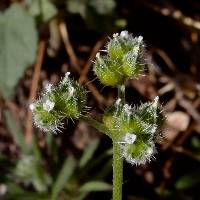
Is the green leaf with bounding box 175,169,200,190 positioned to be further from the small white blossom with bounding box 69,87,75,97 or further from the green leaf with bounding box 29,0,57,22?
the small white blossom with bounding box 69,87,75,97

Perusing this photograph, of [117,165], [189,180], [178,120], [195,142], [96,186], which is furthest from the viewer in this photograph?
[178,120]

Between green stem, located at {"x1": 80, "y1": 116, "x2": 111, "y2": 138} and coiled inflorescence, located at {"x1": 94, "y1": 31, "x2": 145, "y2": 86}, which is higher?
coiled inflorescence, located at {"x1": 94, "y1": 31, "x2": 145, "y2": 86}

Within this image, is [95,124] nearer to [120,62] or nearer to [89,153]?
[120,62]

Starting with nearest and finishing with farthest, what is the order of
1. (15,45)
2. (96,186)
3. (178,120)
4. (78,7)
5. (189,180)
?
(96,186)
(15,45)
(189,180)
(78,7)
(178,120)

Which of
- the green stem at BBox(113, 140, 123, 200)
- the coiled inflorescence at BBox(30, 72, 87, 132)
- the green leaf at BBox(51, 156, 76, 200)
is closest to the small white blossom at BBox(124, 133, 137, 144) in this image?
the green stem at BBox(113, 140, 123, 200)

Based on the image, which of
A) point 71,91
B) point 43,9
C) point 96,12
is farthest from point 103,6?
point 71,91

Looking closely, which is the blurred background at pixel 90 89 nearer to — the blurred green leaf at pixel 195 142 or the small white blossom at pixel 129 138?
the blurred green leaf at pixel 195 142
